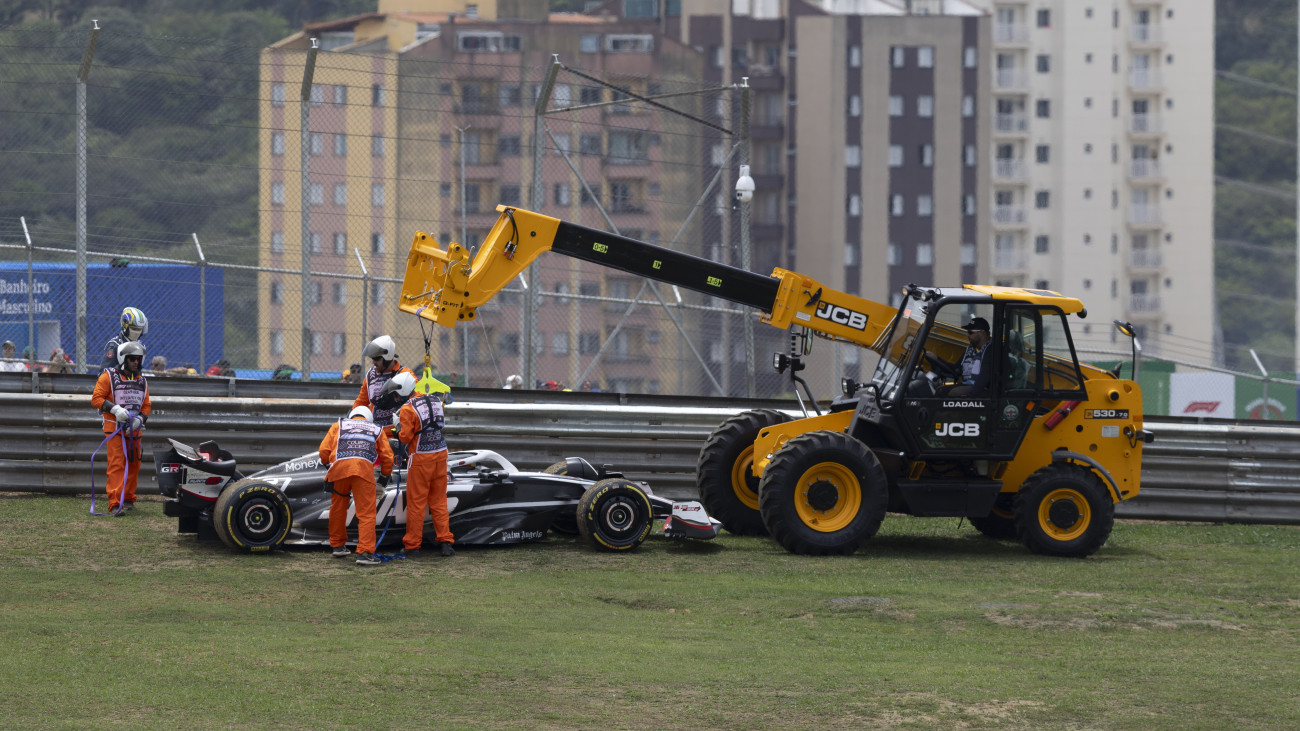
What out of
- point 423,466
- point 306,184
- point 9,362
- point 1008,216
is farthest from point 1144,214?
point 423,466

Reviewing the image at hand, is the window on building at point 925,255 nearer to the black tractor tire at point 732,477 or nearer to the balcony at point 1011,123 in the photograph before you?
the balcony at point 1011,123

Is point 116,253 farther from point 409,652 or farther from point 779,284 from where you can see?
point 409,652

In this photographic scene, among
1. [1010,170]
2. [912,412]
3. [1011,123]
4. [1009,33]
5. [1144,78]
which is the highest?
[1009,33]

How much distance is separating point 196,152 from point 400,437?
9.77 metres

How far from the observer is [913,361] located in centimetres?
1275

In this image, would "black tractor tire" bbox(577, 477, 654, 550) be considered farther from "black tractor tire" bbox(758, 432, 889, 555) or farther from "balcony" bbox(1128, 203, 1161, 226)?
"balcony" bbox(1128, 203, 1161, 226)

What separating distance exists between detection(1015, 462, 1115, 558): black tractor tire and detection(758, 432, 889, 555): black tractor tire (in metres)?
1.33

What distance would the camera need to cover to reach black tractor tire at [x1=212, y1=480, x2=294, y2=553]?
1146 centimetres

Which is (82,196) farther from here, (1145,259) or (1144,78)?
(1144,78)

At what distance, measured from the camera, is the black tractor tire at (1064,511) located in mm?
12805

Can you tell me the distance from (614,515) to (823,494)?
1813mm

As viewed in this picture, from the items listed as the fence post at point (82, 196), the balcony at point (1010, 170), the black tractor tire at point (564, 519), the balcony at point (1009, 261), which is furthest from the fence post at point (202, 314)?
the balcony at point (1010, 170)

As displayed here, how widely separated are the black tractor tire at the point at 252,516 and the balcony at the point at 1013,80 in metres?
86.9

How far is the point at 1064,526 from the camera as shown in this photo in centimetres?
1291
